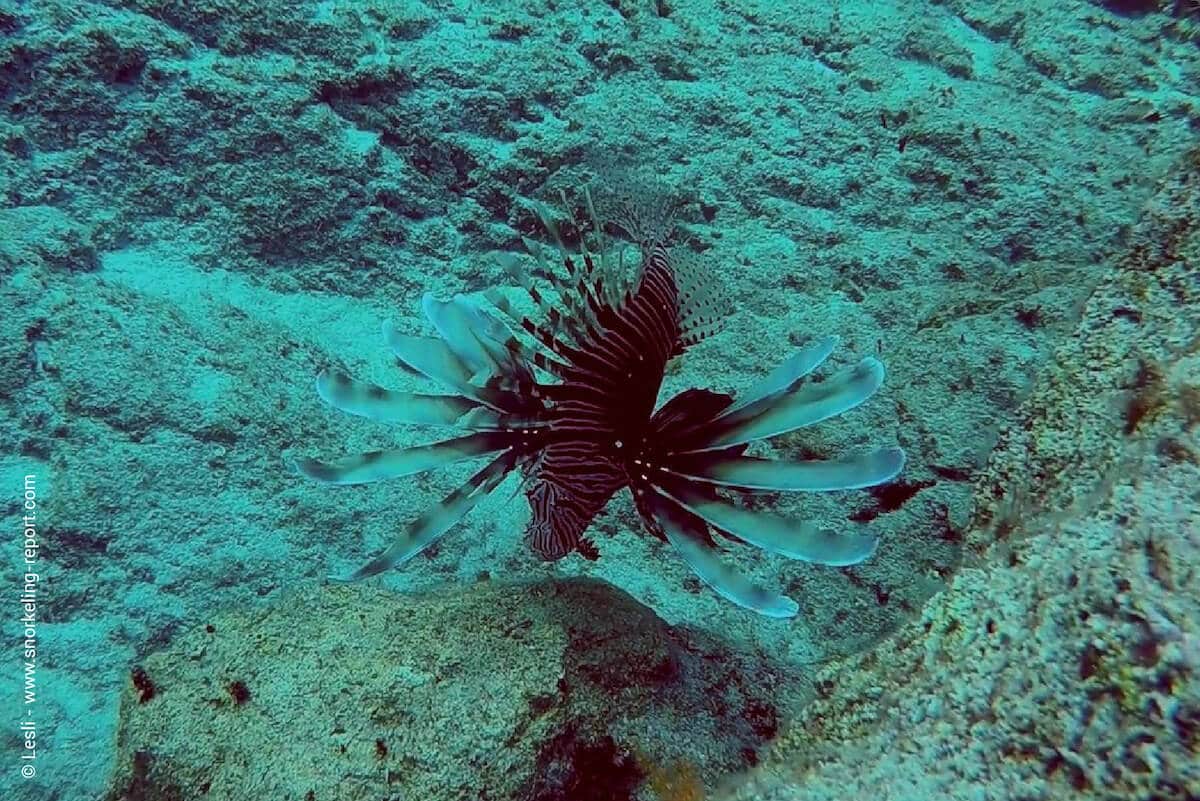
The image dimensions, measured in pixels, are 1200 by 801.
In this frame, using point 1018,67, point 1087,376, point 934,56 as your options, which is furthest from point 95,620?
point 1018,67

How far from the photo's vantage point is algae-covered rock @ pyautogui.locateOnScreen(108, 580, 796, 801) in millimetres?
1781

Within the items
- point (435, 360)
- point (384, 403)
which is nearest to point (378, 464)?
point (384, 403)

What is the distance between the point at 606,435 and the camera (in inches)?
81.7

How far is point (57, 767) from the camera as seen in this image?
251cm

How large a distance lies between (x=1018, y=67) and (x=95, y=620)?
586 centimetres

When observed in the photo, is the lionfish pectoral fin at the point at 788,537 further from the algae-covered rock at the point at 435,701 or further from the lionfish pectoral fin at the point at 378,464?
the lionfish pectoral fin at the point at 378,464

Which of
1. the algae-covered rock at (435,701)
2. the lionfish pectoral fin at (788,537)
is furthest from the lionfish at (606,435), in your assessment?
the algae-covered rock at (435,701)

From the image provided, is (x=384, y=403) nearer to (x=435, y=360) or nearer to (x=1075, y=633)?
(x=435, y=360)

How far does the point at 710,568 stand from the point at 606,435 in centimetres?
51

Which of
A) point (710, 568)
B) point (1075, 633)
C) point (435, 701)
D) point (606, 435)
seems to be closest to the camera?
point (1075, 633)

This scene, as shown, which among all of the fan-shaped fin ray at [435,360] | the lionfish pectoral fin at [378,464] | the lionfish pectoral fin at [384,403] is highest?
the fan-shaped fin ray at [435,360]

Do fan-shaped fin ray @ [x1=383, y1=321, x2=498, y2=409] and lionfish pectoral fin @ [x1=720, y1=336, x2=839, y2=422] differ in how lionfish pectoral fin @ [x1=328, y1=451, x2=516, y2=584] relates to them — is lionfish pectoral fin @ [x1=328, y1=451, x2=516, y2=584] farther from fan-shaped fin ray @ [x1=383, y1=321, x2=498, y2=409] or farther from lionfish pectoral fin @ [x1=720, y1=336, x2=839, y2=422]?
lionfish pectoral fin @ [x1=720, y1=336, x2=839, y2=422]

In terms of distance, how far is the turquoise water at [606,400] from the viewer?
4.83 feet

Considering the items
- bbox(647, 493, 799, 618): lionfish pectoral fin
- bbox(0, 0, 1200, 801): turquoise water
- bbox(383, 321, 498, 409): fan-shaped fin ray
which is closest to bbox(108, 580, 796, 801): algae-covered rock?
bbox(0, 0, 1200, 801): turquoise water
